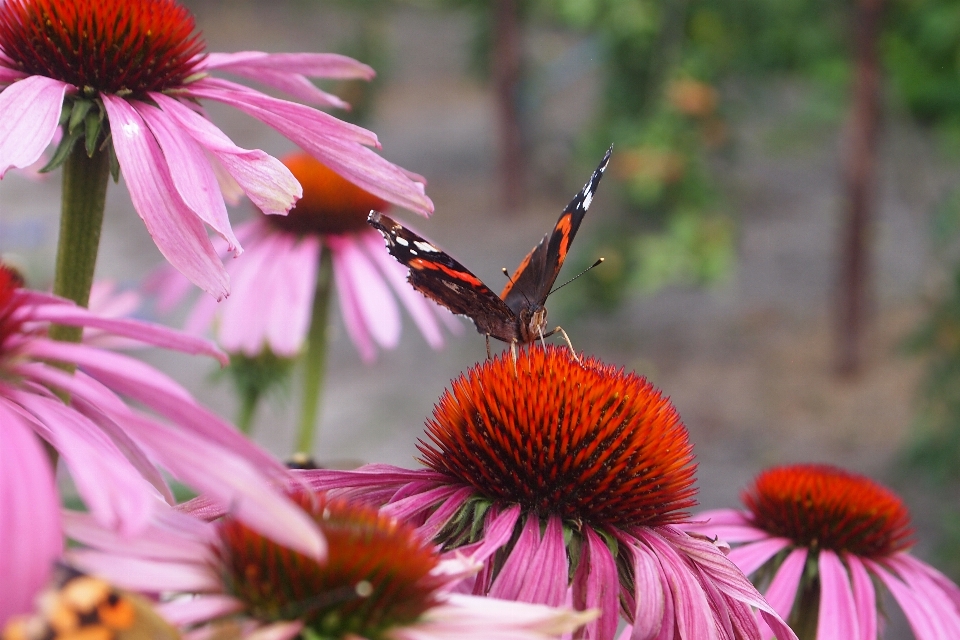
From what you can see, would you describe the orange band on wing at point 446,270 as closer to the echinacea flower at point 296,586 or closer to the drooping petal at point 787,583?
the drooping petal at point 787,583

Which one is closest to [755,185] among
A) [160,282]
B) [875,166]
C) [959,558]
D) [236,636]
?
[875,166]

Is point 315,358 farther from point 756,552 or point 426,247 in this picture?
point 756,552

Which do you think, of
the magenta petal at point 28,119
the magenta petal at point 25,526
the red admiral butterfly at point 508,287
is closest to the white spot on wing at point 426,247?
the red admiral butterfly at point 508,287

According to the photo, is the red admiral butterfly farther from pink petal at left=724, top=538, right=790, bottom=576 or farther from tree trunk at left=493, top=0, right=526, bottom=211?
tree trunk at left=493, top=0, right=526, bottom=211

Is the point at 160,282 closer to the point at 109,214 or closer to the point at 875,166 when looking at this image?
the point at 875,166

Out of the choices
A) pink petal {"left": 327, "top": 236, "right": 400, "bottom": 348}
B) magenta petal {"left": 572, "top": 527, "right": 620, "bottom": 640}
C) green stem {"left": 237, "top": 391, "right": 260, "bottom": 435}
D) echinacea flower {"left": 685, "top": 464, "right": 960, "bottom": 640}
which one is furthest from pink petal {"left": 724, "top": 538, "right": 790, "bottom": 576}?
green stem {"left": 237, "top": 391, "right": 260, "bottom": 435}

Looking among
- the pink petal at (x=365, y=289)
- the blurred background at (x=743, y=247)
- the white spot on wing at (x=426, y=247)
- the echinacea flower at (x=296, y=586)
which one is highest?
the blurred background at (x=743, y=247)
